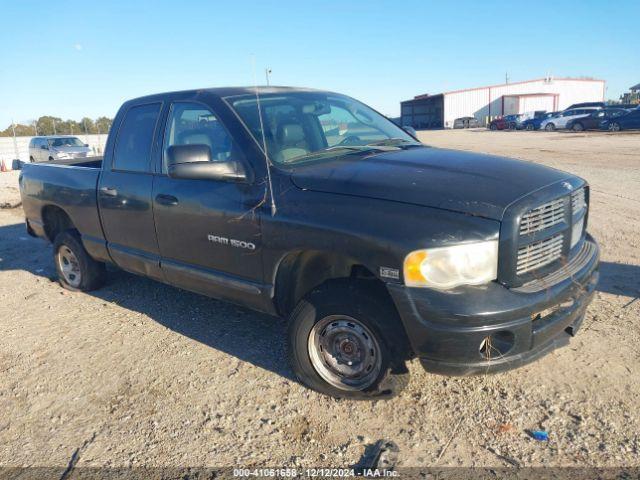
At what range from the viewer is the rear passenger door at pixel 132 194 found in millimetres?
4207

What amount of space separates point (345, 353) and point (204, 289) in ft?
4.24

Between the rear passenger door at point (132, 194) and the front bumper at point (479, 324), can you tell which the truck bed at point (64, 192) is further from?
the front bumper at point (479, 324)

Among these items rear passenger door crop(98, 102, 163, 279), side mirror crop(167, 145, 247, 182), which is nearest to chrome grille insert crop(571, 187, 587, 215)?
side mirror crop(167, 145, 247, 182)

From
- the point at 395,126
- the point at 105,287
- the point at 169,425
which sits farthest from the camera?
the point at 105,287

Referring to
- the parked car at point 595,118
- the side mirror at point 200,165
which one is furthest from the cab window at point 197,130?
the parked car at point 595,118

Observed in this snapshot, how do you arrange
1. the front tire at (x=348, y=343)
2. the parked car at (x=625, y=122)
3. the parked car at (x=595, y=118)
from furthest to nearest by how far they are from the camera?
the parked car at (x=595, y=118)
the parked car at (x=625, y=122)
the front tire at (x=348, y=343)

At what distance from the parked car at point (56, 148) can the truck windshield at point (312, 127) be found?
1972cm

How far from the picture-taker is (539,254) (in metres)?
2.90

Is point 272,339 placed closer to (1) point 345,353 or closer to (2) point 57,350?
(1) point 345,353

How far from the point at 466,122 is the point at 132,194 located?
5615 cm

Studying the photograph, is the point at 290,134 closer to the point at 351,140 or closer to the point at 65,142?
the point at 351,140

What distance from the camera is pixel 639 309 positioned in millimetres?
A: 4230

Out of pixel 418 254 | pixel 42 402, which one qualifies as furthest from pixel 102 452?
pixel 418 254

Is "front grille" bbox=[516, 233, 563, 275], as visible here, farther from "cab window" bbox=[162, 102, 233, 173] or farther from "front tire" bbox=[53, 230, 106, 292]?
"front tire" bbox=[53, 230, 106, 292]
